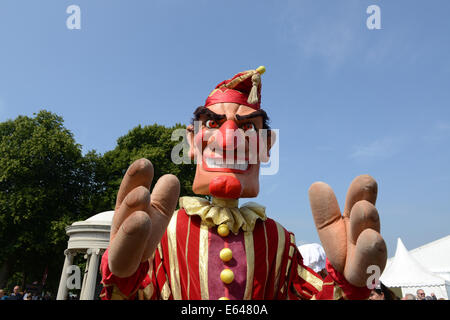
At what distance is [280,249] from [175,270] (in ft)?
3.22

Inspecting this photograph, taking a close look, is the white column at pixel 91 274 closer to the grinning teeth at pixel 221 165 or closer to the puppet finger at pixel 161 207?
the grinning teeth at pixel 221 165

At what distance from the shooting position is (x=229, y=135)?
10.8 feet

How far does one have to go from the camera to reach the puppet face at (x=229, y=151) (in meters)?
3.22

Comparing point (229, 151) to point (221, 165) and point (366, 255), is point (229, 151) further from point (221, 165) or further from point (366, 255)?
point (366, 255)

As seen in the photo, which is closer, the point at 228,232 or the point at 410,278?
the point at 228,232

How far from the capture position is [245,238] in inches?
121

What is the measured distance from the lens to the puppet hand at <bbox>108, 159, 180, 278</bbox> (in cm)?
195

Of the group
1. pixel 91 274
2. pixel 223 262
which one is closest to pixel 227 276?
pixel 223 262

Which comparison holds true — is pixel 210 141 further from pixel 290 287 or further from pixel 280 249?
pixel 290 287

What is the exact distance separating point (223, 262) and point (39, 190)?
1470 centimetres

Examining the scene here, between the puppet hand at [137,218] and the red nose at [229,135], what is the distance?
1.03 metres

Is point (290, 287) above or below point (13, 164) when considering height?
below
